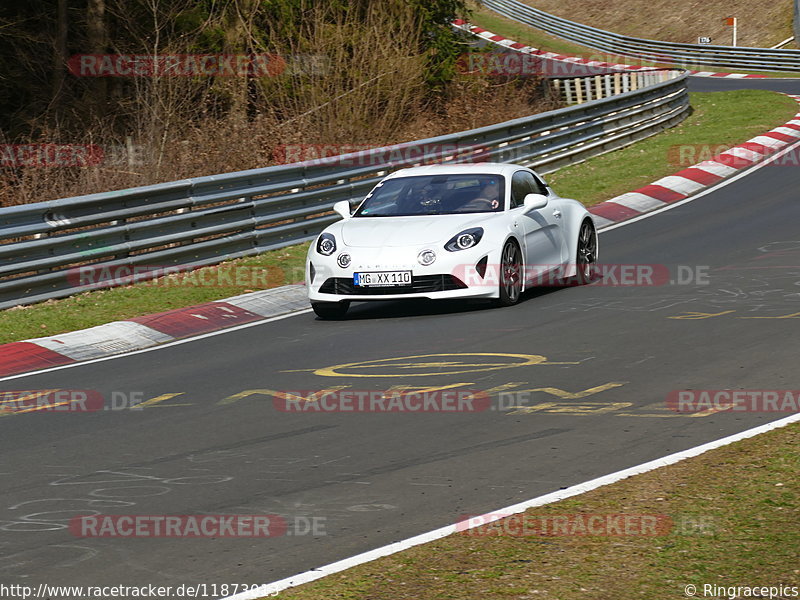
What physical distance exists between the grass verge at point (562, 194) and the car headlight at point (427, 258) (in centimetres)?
291

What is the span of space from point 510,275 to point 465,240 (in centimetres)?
61

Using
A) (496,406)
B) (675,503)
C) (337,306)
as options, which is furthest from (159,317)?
(675,503)

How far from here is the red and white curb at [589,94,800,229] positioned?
1761cm

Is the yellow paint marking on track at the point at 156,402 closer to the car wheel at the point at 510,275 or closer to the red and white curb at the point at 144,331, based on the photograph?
the red and white curb at the point at 144,331

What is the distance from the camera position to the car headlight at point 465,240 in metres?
11.4

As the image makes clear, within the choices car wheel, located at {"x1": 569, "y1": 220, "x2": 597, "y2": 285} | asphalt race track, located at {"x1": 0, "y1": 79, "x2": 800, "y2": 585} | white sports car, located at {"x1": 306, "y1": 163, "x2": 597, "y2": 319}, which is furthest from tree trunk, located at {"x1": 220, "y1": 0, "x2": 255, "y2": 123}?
asphalt race track, located at {"x1": 0, "y1": 79, "x2": 800, "y2": 585}

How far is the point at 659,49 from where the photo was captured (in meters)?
52.9

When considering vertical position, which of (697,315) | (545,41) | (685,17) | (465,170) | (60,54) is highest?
(685,17)

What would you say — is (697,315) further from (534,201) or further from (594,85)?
(594,85)

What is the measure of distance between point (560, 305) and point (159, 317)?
13.1ft

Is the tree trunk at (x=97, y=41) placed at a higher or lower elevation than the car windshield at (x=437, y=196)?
higher

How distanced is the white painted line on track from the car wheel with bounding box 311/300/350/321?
5.68 metres

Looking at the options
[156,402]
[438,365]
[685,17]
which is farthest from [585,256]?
[685,17]

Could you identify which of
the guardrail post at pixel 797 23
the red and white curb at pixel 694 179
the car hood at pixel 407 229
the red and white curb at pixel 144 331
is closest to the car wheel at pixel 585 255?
the car hood at pixel 407 229
